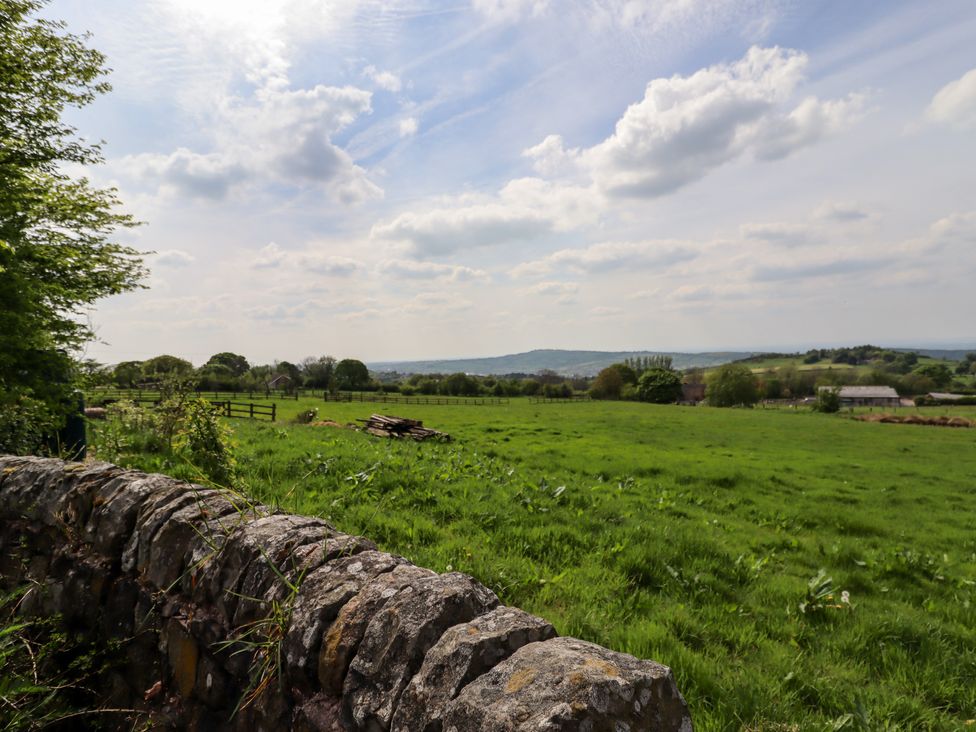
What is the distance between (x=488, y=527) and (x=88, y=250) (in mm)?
18532

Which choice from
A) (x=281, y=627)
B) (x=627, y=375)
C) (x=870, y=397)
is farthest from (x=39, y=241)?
(x=870, y=397)

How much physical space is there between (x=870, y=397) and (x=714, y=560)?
11317 centimetres

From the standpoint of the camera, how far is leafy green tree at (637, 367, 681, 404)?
268 feet

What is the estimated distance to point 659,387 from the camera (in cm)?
8181

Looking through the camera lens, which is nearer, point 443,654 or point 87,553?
point 443,654

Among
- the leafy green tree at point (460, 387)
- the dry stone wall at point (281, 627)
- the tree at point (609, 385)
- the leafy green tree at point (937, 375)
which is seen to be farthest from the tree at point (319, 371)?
the leafy green tree at point (937, 375)

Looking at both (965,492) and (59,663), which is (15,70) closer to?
(59,663)

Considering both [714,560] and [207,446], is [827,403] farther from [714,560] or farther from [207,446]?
[207,446]

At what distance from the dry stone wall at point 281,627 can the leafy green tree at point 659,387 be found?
83793mm

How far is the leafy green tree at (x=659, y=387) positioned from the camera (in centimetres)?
8162

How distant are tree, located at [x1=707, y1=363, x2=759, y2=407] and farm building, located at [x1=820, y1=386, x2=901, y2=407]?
21364 mm

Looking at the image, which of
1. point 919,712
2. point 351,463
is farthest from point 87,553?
point 919,712

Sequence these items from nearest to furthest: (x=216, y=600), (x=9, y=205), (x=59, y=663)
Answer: (x=216, y=600) < (x=59, y=663) < (x=9, y=205)

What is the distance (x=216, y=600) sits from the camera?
3145 mm
